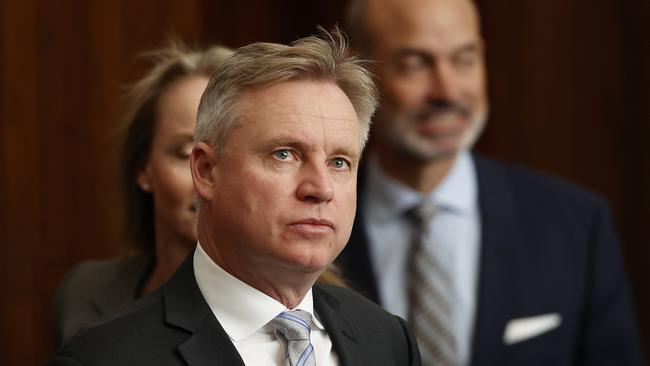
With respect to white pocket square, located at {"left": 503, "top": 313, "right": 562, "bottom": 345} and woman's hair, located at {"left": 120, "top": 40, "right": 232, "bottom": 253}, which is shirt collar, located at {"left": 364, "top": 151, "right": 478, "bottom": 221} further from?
woman's hair, located at {"left": 120, "top": 40, "right": 232, "bottom": 253}

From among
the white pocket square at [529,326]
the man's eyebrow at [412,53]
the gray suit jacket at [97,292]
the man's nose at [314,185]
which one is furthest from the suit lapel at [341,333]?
the man's eyebrow at [412,53]

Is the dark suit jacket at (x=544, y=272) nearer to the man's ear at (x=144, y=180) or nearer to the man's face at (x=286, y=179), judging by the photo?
the man's ear at (x=144, y=180)

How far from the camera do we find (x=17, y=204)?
323cm

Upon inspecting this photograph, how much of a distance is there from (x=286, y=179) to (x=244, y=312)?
0.21m

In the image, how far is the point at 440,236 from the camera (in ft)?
10.6

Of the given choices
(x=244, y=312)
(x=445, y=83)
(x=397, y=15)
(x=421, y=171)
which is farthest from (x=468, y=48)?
(x=244, y=312)

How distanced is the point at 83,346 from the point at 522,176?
2.02 metres

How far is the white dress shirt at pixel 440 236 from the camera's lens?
3176 millimetres

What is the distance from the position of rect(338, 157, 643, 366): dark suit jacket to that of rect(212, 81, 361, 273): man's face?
146 centimetres

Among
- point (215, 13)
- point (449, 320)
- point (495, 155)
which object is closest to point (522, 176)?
point (449, 320)

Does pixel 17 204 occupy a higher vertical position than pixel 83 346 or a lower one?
lower

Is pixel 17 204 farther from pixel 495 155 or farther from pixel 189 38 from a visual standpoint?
pixel 495 155

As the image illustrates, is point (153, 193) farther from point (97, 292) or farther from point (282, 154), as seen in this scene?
point (282, 154)

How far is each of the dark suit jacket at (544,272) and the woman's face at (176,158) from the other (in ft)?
2.83
